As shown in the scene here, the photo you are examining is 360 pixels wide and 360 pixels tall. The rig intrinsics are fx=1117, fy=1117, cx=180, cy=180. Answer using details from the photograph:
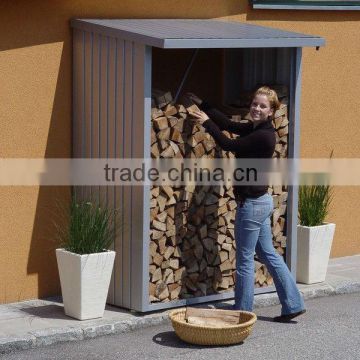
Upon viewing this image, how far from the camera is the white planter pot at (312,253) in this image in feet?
31.2

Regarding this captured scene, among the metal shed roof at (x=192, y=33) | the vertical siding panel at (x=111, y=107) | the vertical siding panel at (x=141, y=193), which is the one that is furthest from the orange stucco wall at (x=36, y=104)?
the vertical siding panel at (x=141, y=193)

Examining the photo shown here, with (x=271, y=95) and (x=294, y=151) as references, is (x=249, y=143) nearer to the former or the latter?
(x=271, y=95)

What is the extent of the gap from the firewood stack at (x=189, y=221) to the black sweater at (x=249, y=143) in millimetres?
279

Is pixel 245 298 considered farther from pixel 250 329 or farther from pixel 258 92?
pixel 258 92

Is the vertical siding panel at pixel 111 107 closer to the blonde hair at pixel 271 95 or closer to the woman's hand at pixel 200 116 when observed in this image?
the woman's hand at pixel 200 116

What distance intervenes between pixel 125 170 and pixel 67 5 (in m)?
1.38

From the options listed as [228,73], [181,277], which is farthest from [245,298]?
[228,73]

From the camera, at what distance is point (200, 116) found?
8352 mm

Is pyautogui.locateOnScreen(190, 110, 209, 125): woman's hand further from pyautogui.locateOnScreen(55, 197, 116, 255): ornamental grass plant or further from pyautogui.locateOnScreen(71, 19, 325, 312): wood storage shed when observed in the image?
pyautogui.locateOnScreen(55, 197, 116, 255): ornamental grass plant

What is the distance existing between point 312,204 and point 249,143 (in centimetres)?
161

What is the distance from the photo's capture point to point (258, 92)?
829 cm

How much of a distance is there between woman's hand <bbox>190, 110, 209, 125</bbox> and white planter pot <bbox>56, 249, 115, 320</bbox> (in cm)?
118

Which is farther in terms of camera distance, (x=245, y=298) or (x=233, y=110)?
(x=233, y=110)

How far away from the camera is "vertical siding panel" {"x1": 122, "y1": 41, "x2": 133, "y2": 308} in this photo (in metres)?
8.18
